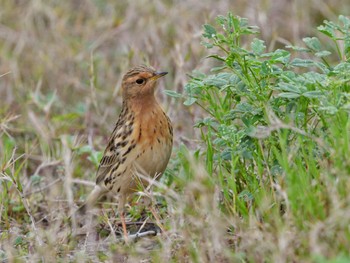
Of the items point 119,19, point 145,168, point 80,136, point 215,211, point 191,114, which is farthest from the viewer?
point 119,19

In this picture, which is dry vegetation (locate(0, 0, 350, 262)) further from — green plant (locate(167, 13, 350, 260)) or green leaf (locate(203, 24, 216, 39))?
green leaf (locate(203, 24, 216, 39))

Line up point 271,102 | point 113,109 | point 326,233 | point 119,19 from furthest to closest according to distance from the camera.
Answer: point 119,19 < point 113,109 < point 271,102 < point 326,233

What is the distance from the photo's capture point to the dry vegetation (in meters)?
4.18

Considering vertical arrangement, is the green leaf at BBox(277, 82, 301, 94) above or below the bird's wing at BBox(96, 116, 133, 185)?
above

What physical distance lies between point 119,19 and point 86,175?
2660 mm

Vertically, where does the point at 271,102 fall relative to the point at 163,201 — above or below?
above

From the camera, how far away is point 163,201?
566cm

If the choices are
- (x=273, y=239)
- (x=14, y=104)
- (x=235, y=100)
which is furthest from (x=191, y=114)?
(x=273, y=239)

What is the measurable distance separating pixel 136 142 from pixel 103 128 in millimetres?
1919

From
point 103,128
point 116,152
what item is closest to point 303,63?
point 116,152

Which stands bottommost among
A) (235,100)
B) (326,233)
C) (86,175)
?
(86,175)

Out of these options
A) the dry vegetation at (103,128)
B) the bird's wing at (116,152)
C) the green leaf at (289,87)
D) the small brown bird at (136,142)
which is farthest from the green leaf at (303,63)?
the bird's wing at (116,152)

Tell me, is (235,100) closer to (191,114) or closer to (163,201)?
(163,201)

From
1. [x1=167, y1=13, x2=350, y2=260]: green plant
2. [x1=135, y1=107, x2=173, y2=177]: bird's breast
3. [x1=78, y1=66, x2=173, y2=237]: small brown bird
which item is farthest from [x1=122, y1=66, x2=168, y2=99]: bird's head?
[x1=167, y1=13, x2=350, y2=260]: green plant
